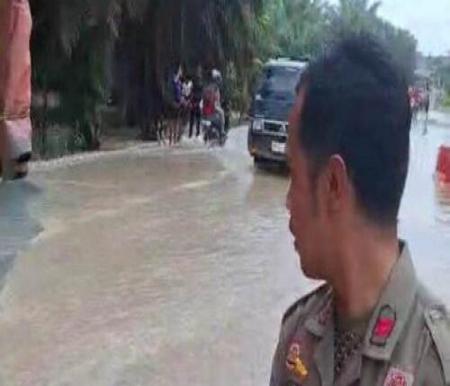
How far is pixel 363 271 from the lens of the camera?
55.9 inches

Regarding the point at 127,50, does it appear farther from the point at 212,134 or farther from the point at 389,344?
the point at 389,344

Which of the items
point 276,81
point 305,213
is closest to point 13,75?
point 305,213

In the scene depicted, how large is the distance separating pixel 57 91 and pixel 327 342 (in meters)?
19.2

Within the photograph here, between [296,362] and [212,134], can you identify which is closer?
[296,362]

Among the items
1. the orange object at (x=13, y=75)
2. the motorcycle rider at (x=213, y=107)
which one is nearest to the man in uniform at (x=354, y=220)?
the orange object at (x=13, y=75)

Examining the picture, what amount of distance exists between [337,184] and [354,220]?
5cm

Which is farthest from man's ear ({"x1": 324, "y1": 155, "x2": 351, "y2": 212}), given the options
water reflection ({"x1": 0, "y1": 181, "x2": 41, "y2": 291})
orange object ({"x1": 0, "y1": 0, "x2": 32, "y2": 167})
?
water reflection ({"x1": 0, "y1": 181, "x2": 41, "y2": 291})

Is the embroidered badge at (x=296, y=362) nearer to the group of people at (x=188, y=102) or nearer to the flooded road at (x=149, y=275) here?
the flooded road at (x=149, y=275)

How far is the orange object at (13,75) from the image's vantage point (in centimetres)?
297

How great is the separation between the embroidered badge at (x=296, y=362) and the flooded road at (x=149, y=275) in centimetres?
357

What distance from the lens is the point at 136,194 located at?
47.8 feet

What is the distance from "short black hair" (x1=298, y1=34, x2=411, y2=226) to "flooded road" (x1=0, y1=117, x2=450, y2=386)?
3.56 m

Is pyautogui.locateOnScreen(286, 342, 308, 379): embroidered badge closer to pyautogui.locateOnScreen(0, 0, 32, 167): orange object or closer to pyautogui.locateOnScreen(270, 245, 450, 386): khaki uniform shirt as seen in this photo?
pyautogui.locateOnScreen(270, 245, 450, 386): khaki uniform shirt

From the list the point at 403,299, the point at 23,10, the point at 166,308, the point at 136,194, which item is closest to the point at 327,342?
the point at 403,299
